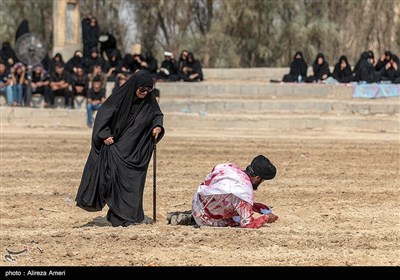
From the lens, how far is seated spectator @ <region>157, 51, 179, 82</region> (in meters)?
24.1

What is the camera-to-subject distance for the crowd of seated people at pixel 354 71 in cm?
2291

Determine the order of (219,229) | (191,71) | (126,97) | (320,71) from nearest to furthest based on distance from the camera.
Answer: (219,229) → (126,97) → (320,71) → (191,71)

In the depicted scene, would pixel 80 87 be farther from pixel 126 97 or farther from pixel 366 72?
pixel 126 97

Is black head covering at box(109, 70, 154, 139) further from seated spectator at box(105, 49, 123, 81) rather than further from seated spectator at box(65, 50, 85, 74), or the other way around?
seated spectator at box(65, 50, 85, 74)

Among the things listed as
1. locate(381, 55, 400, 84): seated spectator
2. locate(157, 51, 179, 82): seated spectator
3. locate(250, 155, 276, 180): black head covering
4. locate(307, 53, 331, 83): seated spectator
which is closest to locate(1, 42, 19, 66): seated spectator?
locate(157, 51, 179, 82): seated spectator

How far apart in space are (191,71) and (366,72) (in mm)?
4464

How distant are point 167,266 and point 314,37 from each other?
83.6 ft

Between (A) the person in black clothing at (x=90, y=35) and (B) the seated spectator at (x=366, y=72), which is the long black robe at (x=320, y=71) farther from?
(A) the person in black clothing at (x=90, y=35)

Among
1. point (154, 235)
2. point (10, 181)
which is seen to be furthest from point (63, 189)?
point (154, 235)

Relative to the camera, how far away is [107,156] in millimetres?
8891

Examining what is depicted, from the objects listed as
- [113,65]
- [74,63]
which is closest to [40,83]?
[74,63]

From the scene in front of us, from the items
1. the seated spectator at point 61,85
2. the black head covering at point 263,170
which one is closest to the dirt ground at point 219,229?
the black head covering at point 263,170

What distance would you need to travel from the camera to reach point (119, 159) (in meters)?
8.85

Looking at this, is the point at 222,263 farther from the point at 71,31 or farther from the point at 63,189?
the point at 71,31
